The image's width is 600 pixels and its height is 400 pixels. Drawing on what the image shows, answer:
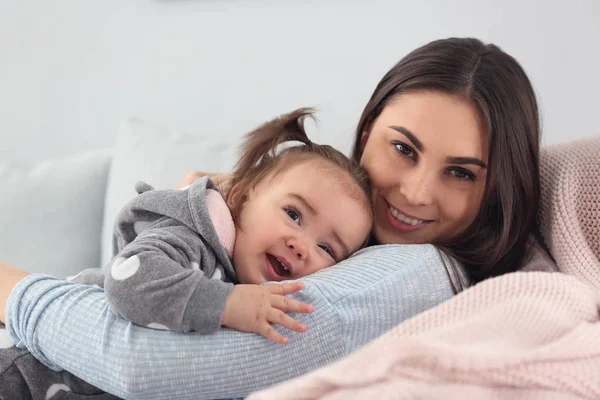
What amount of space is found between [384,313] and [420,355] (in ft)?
0.93

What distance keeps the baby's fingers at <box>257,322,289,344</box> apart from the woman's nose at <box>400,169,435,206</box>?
0.45 metres

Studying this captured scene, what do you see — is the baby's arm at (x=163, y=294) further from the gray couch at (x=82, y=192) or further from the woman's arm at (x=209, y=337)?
the gray couch at (x=82, y=192)

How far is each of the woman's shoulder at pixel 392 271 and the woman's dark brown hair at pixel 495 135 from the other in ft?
0.33

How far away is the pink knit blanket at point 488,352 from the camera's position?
75 cm

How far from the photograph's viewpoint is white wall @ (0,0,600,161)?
1883 millimetres

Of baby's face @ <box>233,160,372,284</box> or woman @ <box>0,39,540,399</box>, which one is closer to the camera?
woman @ <box>0,39,540,399</box>

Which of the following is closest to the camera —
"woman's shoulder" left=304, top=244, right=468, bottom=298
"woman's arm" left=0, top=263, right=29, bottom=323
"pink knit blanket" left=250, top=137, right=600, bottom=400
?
"pink knit blanket" left=250, top=137, right=600, bottom=400

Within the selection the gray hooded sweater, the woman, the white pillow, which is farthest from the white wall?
the gray hooded sweater

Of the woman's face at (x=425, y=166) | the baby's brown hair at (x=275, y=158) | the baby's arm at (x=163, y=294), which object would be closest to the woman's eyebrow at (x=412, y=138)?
the woman's face at (x=425, y=166)

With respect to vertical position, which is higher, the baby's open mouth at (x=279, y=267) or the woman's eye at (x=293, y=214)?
the woman's eye at (x=293, y=214)

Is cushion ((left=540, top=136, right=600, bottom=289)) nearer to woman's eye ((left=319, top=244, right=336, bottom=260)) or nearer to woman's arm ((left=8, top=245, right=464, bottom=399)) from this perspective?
woman's arm ((left=8, top=245, right=464, bottom=399))

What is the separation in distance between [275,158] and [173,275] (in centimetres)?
44

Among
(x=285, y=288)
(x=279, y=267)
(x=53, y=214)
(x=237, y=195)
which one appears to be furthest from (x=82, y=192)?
(x=285, y=288)

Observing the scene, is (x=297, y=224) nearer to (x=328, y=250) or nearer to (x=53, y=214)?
(x=328, y=250)
